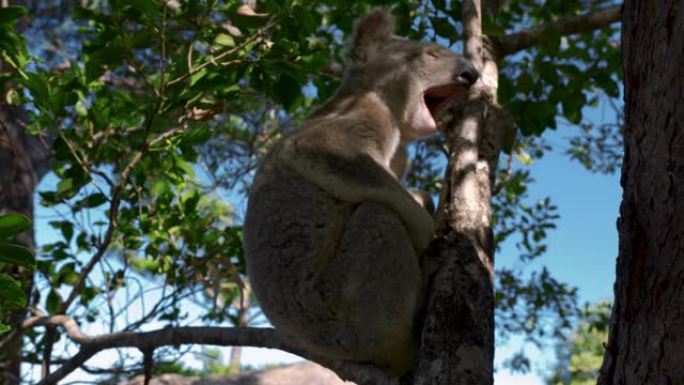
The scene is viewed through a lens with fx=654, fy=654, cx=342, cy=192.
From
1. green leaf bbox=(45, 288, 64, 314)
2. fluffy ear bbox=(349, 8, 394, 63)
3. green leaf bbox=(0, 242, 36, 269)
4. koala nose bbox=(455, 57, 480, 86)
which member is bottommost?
green leaf bbox=(0, 242, 36, 269)

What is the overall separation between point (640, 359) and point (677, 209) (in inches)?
15.5

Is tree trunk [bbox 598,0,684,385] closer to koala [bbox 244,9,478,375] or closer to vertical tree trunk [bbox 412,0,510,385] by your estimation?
vertical tree trunk [bbox 412,0,510,385]

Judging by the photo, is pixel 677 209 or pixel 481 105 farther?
pixel 481 105

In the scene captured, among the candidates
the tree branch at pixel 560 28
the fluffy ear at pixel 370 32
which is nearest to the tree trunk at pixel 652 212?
the tree branch at pixel 560 28

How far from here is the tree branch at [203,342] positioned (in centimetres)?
278

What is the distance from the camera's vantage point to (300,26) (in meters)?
3.37

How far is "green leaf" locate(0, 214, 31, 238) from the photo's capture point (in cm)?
206

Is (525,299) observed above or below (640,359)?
above

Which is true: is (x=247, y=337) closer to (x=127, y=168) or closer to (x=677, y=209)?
(x=127, y=168)

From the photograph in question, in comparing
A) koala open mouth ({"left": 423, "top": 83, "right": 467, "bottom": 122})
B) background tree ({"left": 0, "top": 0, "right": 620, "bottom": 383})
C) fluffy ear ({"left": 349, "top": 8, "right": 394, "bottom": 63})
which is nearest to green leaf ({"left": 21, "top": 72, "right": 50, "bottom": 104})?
background tree ({"left": 0, "top": 0, "right": 620, "bottom": 383})

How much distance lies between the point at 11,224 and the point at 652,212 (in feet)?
6.22

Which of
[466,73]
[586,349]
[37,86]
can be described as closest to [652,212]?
[466,73]

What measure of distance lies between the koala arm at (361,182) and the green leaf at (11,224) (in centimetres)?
139

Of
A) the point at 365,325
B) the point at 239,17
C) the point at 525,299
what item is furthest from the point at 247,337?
the point at 525,299
